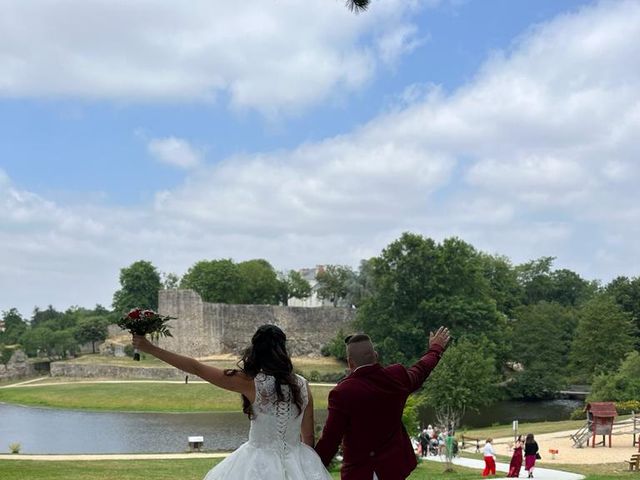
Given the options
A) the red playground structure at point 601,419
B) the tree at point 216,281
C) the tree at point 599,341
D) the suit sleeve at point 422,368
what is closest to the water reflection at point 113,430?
the red playground structure at point 601,419

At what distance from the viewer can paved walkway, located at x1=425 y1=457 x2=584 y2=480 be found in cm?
1634

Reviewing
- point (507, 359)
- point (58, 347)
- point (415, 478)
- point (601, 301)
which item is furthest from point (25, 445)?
point (58, 347)

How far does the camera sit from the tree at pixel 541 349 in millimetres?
51188

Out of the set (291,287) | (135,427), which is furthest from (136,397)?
(291,287)

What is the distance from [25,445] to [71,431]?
5475 mm

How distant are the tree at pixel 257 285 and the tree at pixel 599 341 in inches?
1765

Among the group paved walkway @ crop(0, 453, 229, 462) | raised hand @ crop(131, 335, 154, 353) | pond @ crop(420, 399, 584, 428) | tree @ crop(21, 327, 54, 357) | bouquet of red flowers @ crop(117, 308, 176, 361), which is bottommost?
pond @ crop(420, 399, 584, 428)

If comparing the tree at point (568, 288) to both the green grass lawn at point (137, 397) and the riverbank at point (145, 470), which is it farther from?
the riverbank at point (145, 470)

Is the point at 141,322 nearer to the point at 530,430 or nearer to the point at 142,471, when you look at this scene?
the point at 142,471

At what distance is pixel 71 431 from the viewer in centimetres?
3384

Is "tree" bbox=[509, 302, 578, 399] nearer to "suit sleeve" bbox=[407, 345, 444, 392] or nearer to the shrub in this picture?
the shrub

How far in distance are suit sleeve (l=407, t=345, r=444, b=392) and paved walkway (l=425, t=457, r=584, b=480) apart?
Answer: 38.9ft

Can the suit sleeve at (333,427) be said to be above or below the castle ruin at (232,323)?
below

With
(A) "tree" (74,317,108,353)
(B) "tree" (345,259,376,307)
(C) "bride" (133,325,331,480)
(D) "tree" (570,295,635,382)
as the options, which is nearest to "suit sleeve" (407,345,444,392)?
(C) "bride" (133,325,331,480)
